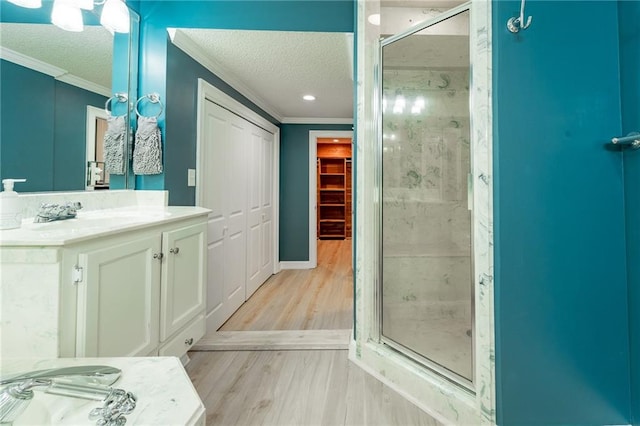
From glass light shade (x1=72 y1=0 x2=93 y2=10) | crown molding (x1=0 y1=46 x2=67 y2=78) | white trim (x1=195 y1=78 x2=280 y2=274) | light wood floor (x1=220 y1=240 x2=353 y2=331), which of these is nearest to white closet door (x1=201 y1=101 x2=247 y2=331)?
white trim (x1=195 y1=78 x2=280 y2=274)

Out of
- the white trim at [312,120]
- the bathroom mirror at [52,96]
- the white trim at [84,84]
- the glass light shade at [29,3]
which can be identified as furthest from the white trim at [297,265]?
the glass light shade at [29,3]

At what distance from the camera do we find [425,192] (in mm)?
2227

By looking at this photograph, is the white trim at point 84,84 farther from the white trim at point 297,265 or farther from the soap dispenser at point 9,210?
the white trim at point 297,265

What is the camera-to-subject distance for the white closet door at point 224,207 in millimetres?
2498

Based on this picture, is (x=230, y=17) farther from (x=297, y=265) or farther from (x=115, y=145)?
(x=297, y=265)

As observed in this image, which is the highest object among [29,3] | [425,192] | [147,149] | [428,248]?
[29,3]

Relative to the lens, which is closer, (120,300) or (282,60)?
(120,300)

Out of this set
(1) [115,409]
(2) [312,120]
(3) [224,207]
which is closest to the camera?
(1) [115,409]

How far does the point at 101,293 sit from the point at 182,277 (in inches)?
20.1

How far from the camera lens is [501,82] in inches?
51.4

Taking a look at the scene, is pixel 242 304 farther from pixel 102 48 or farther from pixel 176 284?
pixel 102 48

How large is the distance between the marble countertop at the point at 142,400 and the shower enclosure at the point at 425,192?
4.51 ft

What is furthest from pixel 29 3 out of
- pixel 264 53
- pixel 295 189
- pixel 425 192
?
pixel 295 189

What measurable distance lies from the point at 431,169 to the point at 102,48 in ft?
7.20
